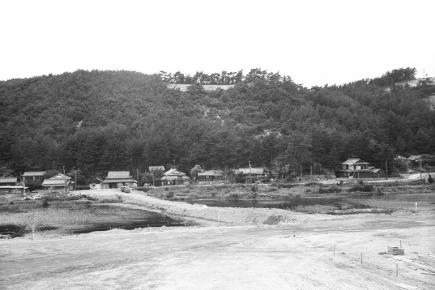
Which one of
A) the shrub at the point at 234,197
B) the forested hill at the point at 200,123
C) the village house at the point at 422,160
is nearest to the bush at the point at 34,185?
the forested hill at the point at 200,123

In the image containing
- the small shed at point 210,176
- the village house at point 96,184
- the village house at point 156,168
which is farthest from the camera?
the small shed at point 210,176

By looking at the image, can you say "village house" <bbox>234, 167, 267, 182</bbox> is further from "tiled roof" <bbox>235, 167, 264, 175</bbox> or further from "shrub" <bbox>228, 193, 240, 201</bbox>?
"shrub" <bbox>228, 193, 240, 201</bbox>

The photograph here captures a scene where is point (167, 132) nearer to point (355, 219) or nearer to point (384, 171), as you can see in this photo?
point (384, 171)

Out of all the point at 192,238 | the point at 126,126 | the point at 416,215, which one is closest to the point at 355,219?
the point at 416,215

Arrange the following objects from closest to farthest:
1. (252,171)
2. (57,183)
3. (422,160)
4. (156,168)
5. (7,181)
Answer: (57,183), (7,181), (252,171), (156,168), (422,160)

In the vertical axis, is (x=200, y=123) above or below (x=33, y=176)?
above

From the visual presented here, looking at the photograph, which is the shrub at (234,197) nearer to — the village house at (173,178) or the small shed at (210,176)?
the village house at (173,178)

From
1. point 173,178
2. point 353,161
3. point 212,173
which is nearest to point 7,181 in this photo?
point 173,178

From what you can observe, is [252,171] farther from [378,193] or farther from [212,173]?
[378,193]
